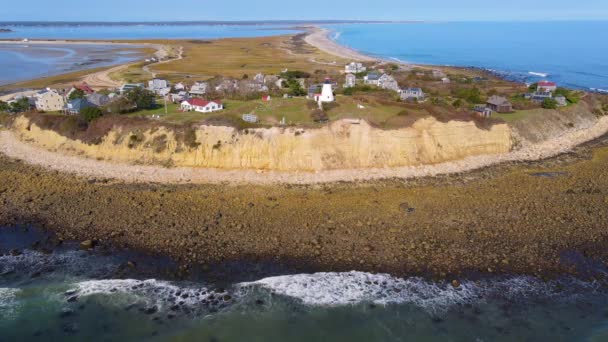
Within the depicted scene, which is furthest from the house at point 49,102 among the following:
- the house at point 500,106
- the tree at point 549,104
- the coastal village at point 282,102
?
the tree at point 549,104

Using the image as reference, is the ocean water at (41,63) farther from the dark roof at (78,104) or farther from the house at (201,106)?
the house at (201,106)

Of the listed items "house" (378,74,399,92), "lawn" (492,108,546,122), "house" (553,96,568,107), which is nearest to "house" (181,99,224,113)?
"lawn" (492,108,546,122)

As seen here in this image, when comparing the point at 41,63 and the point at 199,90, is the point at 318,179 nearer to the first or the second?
the point at 199,90

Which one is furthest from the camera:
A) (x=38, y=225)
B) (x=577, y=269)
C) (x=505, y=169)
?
(x=505, y=169)

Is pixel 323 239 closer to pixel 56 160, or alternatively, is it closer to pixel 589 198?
pixel 589 198

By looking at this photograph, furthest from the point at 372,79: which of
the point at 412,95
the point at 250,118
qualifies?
the point at 250,118

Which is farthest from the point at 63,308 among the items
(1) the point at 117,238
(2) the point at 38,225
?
(2) the point at 38,225

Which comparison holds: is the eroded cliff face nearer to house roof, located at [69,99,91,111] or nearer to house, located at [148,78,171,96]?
house roof, located at [69,99,91,111]
